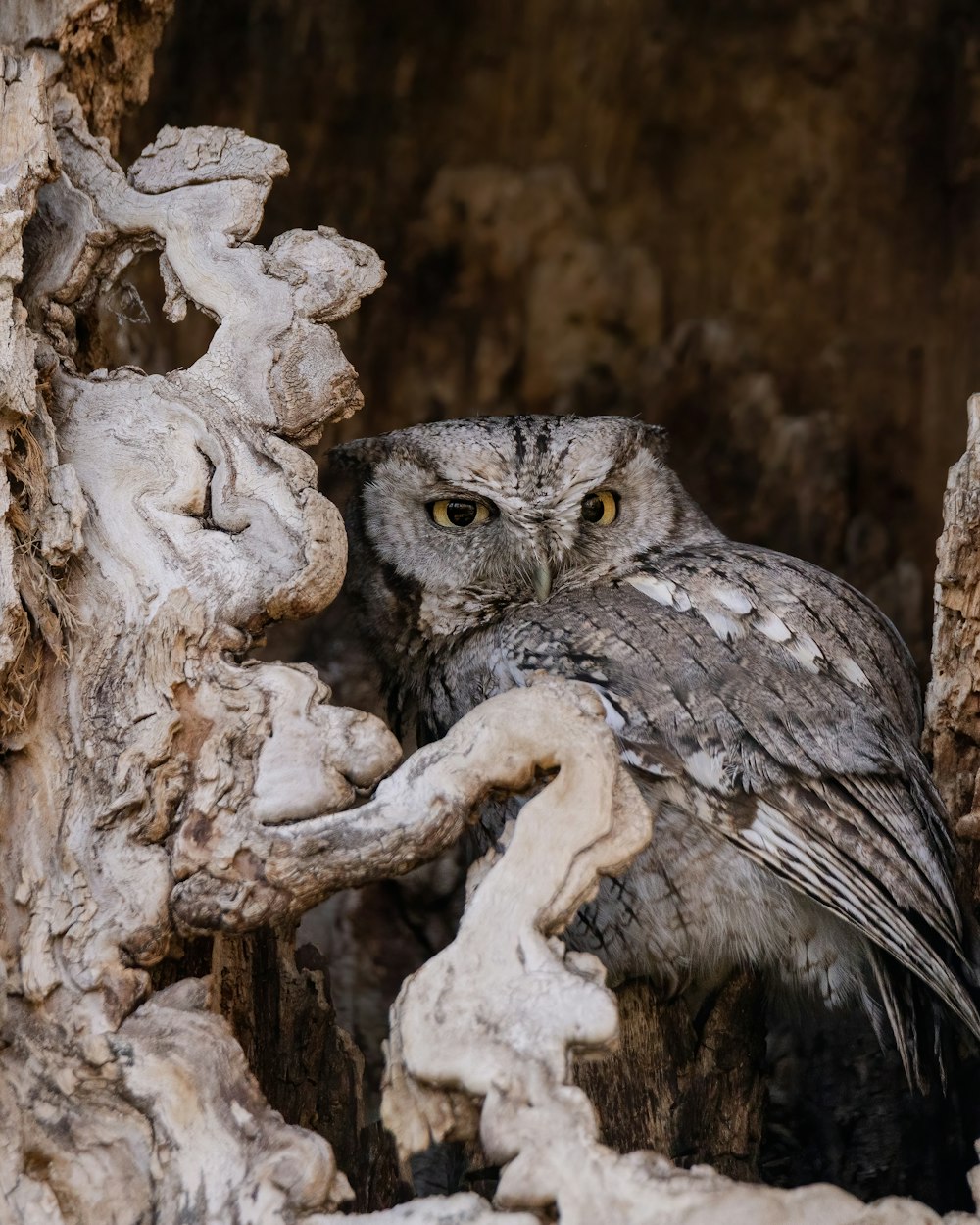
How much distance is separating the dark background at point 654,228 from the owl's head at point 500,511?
0.71 meters

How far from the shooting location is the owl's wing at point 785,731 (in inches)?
71.3

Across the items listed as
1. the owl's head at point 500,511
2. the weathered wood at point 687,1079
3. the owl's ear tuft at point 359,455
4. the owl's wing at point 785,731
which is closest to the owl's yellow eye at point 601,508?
the owl's head at point 500,511

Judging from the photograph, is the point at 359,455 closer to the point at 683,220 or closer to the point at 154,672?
the point at 154,672

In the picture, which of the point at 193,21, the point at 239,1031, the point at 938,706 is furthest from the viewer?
the point at 193,21

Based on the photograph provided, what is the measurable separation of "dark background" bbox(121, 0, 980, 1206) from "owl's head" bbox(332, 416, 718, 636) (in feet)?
2.33

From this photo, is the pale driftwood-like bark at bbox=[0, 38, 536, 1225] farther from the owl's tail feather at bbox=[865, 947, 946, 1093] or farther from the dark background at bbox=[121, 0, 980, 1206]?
the dark background at bbox=[121, 0, 980, 1206]

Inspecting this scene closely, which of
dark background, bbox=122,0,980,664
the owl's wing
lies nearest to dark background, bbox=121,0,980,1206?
dark background, bbox=122,0,980,664

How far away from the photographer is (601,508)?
2348mm

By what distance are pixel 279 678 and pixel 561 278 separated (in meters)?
2.05

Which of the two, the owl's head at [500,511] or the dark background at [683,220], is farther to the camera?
the dark background at [683,220]

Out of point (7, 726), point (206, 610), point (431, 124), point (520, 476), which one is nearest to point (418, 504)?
point (520, 476)

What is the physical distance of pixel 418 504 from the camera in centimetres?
234

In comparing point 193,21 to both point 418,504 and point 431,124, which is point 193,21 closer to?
point 431,124

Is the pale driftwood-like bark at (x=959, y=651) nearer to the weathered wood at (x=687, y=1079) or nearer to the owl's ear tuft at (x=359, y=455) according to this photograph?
the weathered wood at (x=687, y=1079)
